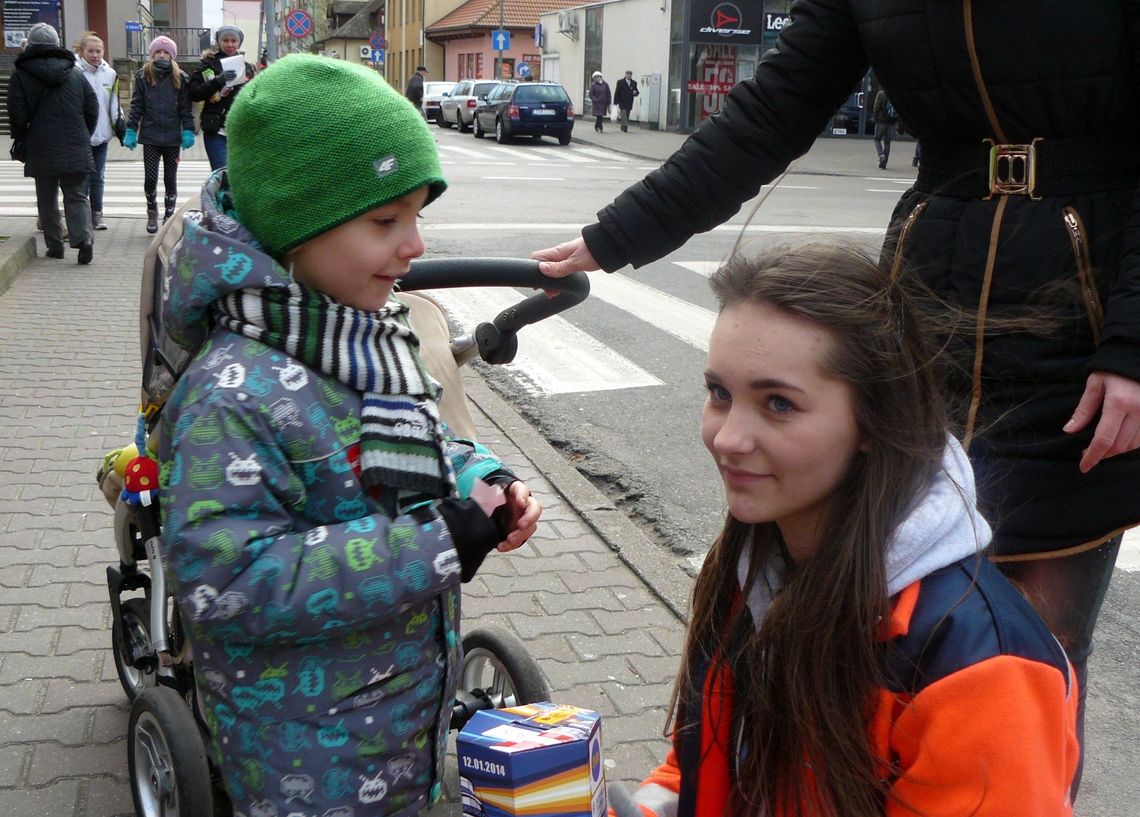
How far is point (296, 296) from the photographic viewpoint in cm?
187

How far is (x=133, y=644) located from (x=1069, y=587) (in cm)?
216

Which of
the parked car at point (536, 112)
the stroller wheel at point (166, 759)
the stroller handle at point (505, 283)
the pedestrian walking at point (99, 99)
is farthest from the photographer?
the parked car at point (536, 112)

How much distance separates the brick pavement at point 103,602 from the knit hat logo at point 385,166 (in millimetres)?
1555

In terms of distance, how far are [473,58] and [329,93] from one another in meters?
59.0

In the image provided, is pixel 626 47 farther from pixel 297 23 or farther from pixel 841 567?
pixel 841 567

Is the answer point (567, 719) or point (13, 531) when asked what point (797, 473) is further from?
point (13, 531)

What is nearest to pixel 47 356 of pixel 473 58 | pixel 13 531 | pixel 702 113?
pixel 13 531

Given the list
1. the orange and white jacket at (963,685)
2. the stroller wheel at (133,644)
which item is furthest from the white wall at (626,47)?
the orange and white jacket at (963,685)

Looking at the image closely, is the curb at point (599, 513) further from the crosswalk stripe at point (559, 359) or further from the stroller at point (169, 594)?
the stroller at point (169, 594)

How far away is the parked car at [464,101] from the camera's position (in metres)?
35.8

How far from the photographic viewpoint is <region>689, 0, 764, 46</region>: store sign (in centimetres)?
3362

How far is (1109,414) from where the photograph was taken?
6.00 feet

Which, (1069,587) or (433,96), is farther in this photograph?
(433,96)

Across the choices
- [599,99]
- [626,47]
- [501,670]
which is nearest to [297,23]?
[599,99]
